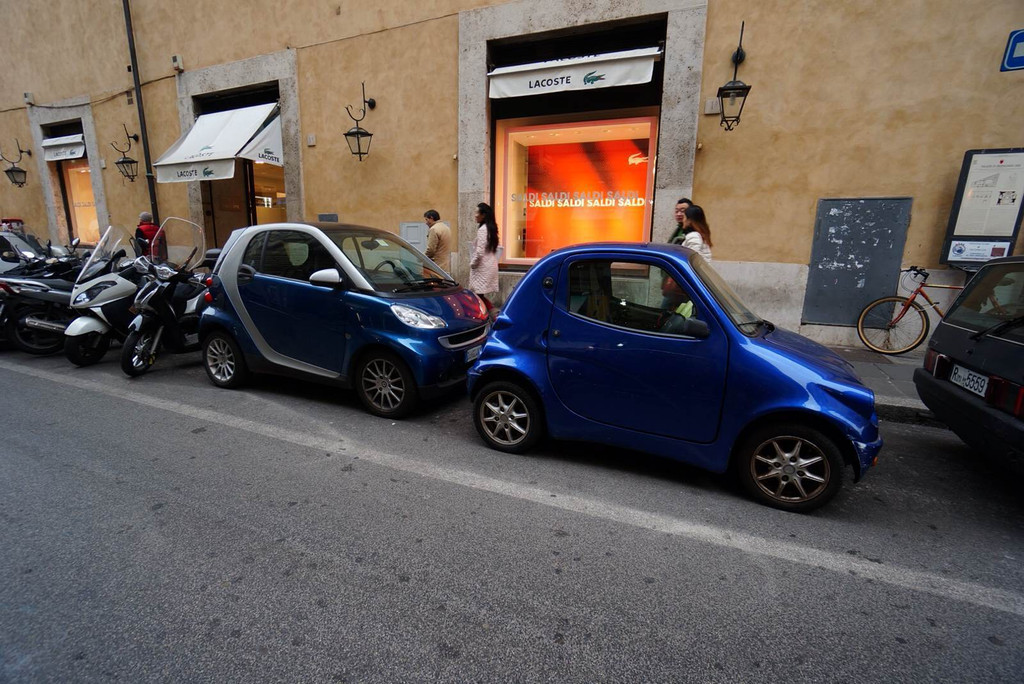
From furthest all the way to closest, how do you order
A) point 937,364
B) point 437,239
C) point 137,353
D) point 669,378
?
point 437,239
point 137,353
point 937,364
point 669,378

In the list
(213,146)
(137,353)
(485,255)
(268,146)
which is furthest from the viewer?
(213,146)

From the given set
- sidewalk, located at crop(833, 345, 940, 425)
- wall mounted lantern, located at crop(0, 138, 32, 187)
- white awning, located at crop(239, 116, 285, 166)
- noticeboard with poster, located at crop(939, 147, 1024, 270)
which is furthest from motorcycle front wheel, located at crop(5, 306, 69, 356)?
wall mounted lantern, located at crop(0, 138, 32, 187)

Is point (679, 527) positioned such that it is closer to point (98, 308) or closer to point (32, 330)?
point (98, 308)

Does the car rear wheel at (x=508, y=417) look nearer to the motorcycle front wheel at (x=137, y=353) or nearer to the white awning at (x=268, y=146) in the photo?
the motorcycle front wheel at (x=137, y=353)

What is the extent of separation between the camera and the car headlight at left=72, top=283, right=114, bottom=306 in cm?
587

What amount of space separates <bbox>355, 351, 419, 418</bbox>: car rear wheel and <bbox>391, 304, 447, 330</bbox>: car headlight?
0.35 meters

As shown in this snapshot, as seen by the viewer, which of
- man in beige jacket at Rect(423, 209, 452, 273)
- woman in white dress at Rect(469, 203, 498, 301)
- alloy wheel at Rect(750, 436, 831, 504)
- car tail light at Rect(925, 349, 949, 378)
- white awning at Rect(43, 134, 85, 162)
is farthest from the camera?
white awning at Rect(43, 134, 85, 162)

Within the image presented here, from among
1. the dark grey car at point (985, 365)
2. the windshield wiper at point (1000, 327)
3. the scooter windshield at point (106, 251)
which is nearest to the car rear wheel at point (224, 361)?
the scooter windshield at point (106, 251)

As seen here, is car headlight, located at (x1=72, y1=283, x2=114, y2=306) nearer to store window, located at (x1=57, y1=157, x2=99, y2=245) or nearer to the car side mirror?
the car side mirror

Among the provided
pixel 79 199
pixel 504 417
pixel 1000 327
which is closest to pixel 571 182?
pixel 504 417

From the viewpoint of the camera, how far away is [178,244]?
37.5ft

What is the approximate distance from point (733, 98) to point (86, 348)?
923cm

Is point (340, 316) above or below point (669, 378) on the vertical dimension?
above

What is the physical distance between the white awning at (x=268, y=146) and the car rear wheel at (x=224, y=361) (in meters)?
6.11
